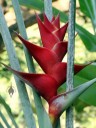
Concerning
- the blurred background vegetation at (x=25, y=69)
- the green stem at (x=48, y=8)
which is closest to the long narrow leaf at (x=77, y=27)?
the green stem at (x=48, y=8)

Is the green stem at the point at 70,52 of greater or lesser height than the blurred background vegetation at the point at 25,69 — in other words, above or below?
above

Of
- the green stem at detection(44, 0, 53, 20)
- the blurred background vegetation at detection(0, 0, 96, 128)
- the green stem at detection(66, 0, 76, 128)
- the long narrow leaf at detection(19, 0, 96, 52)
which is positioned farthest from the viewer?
the blurred background vegetation at detection(0, 0, 96, 128)

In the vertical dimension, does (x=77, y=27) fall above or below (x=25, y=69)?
above

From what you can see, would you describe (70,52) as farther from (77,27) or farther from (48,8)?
(77,27)

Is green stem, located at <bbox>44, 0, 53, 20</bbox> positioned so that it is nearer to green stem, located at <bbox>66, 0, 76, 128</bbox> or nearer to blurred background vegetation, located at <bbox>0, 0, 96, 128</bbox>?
green stem, located at <bbox>66, 0, 76, 128</bbox>

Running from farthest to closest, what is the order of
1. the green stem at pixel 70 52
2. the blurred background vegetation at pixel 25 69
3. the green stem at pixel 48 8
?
the blurred background vegetation at pixel 25 69 < the green stem at pixel 48 8 < the green stem at pixel 70 52

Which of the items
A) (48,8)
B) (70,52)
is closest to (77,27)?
(48,8)

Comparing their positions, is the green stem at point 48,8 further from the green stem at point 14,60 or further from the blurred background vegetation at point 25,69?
the blurred background vegetation at point 25,69

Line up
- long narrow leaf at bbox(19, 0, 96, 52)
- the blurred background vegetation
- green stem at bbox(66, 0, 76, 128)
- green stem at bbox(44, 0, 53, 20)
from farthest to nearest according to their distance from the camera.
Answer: the blurred background vegetation → long narrow leaf at bbox(19, 0, 96, 52) → green stem at bbox(44, 0, 53, 20) → green stem at bbox(66, 0, 76, 128)

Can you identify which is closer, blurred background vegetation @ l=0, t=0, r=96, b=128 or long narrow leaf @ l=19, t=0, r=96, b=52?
long narrow leaf @ l=19, t=0, r=96, b=52

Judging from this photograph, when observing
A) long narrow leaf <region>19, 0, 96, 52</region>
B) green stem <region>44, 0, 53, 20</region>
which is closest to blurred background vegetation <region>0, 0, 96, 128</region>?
long narrow leaf <region>19, 0, 96, 52</region>

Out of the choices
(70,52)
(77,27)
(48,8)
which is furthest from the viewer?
(77,27)
